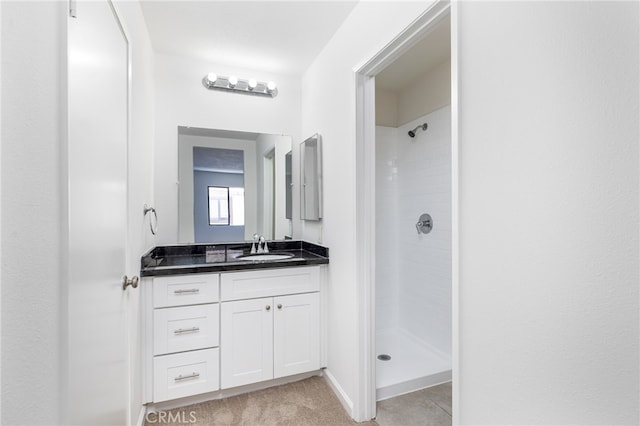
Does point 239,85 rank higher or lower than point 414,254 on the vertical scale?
higher

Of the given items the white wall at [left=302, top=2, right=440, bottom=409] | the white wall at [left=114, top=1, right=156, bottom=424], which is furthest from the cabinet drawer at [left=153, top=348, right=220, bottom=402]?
the white wall at [left=302, top=2, right=440, bottom=409]

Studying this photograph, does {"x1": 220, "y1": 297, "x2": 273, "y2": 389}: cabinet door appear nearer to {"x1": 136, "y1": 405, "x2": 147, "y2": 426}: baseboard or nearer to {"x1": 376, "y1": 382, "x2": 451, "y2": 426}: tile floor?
{"x1": 136, "y1": 405, "x2": 147, "y2": 426}: baseboard

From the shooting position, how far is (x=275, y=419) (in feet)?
5.86

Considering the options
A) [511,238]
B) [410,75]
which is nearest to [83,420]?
[511,238]

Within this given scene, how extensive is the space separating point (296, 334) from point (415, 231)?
4.89ft

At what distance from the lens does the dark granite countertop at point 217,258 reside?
1861 millimetres

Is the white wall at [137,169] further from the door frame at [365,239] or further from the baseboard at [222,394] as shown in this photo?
the door frame at [365,239]

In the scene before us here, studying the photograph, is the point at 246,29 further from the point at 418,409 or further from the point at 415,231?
the point at 418,409

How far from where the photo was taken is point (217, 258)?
2262 mm

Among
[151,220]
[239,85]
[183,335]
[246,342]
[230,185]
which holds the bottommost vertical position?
[246,342]

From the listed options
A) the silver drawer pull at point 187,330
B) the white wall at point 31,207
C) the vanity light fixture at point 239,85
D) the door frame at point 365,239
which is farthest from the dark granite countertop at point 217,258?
the vanity light fixture at point 239,85

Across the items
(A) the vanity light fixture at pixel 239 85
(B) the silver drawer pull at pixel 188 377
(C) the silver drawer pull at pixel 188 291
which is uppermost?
(A) the vanity light fixture at pixel 239 85

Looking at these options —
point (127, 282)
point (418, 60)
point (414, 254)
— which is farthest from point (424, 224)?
point (127, 282)

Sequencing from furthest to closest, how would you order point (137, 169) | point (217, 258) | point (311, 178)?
1. point (311, 178)
2. point (217, 258)
3. point (137, 169)
